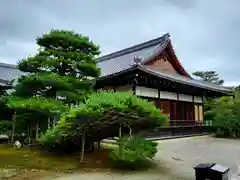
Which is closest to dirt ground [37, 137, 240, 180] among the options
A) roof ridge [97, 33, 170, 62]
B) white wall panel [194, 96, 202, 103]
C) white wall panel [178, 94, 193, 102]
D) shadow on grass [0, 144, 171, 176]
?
shadow on grass [0, 144, 171, 176]

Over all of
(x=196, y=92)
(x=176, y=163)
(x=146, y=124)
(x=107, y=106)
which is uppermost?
(x=196, y=92)

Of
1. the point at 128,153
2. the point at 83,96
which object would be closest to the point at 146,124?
the point at 128,153

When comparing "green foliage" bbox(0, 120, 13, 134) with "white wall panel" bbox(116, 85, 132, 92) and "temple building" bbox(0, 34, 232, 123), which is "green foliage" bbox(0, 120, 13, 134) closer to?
"temple building" bbox(0, 34, 232, 123)

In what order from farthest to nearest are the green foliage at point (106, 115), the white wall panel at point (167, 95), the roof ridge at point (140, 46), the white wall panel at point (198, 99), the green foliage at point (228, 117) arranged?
the white wall panel at point (198, 99)
the roof ridge at point (140, 46)
the green foliage at point (228, 117)
the white wall panel at point (167, 95)
the green foliage at point (106, 115)

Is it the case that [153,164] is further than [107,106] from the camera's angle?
Yes

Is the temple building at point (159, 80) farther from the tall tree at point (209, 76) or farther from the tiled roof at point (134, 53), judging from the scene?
the tall tree at point (209, 76)

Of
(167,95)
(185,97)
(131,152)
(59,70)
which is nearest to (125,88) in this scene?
(167,95)

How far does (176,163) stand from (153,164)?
973 mm

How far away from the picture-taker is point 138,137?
7828 millimetres

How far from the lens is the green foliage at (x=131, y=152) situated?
7203mm

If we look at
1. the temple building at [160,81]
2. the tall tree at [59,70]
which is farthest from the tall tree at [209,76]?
the tall tree at [59,70]

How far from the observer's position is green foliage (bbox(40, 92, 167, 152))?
22.0 feet

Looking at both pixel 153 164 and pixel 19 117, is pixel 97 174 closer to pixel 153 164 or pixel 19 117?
pixel 153 164

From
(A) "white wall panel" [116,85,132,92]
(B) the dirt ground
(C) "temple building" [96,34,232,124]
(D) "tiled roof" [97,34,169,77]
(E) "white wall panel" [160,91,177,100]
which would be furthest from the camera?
(D) "tiled roof" [97,34,169,77]
